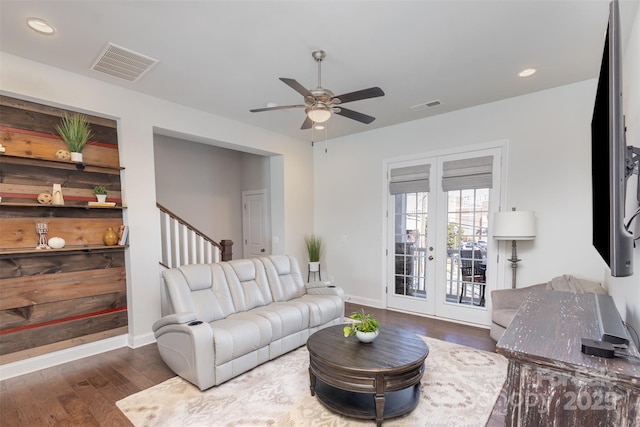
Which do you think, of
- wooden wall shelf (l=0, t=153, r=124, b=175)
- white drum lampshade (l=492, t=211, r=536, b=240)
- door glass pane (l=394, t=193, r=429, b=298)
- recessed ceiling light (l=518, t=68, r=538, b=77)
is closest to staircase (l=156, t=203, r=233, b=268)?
wooden wall shelf (l=0, t=153, r=124, b=175)

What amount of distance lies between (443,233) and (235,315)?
9.96ft

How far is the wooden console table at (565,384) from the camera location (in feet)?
3.09

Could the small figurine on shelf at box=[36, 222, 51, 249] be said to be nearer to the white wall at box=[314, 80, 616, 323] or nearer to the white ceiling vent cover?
the white ceiling vent cover

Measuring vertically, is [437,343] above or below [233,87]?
below

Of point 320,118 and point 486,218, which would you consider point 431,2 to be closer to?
point 320,118

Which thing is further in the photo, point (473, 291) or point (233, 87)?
point (473, 291)

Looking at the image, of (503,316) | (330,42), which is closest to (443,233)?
(503,316)

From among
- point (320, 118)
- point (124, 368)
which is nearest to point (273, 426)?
point (124, 368)

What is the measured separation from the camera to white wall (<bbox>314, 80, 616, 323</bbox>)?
3.41 metres

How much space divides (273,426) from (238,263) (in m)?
1.88

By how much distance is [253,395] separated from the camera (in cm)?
251

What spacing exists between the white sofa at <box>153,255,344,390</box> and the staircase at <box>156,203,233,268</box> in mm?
1130

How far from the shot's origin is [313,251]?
18.4 feet

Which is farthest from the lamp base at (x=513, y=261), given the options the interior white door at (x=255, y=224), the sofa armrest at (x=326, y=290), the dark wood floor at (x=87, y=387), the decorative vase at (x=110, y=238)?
the decorative vase at (x=110, y=238)
